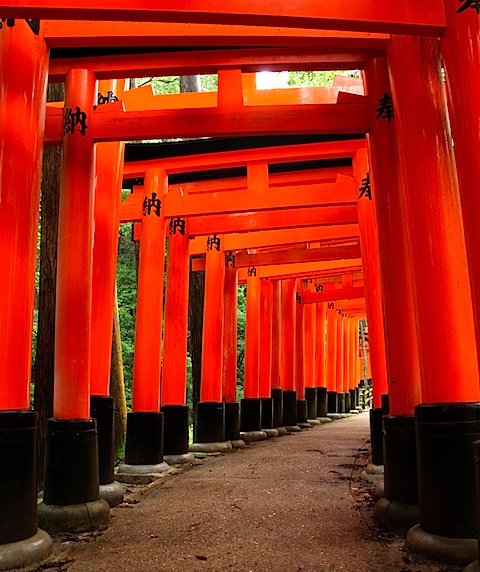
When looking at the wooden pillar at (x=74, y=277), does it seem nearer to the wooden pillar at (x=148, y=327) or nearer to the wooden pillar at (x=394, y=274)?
the wooden pillar at (x=148, y=327)

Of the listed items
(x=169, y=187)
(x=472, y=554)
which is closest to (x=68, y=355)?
(x=472, y=554)

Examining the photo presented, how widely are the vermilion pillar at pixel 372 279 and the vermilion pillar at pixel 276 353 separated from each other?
23.1 feet

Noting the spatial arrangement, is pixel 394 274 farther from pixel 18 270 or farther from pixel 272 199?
pixel 272 199

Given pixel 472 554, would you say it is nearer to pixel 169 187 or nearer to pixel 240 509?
pixel 240 509

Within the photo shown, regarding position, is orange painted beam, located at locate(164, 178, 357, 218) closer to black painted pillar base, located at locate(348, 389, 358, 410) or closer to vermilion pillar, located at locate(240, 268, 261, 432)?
vermilion pillar, located at locate(240, 268, 261, 432)

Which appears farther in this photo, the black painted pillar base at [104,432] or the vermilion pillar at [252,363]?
the vermilion pillar at [252,363]

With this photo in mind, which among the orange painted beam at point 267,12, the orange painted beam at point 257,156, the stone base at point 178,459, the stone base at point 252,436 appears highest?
the orange painted beam at point 257,156

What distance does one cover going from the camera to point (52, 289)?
27.2ft

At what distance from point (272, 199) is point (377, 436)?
3543 mm

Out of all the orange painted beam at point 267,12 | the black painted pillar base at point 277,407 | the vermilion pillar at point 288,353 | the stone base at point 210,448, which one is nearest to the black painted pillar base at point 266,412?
the black painted pillar base at point 277,407

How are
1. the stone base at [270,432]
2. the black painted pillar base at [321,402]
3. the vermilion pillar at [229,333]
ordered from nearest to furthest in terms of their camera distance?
the vermilion pillar at [229,333], the stone base at [270,432], the black painted pillar base at [321,402]

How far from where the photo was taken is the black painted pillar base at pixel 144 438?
8.59 metres

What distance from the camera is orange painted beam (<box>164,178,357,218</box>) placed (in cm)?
877

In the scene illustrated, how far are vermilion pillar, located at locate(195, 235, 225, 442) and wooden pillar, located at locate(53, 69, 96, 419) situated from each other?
5.51 meters
